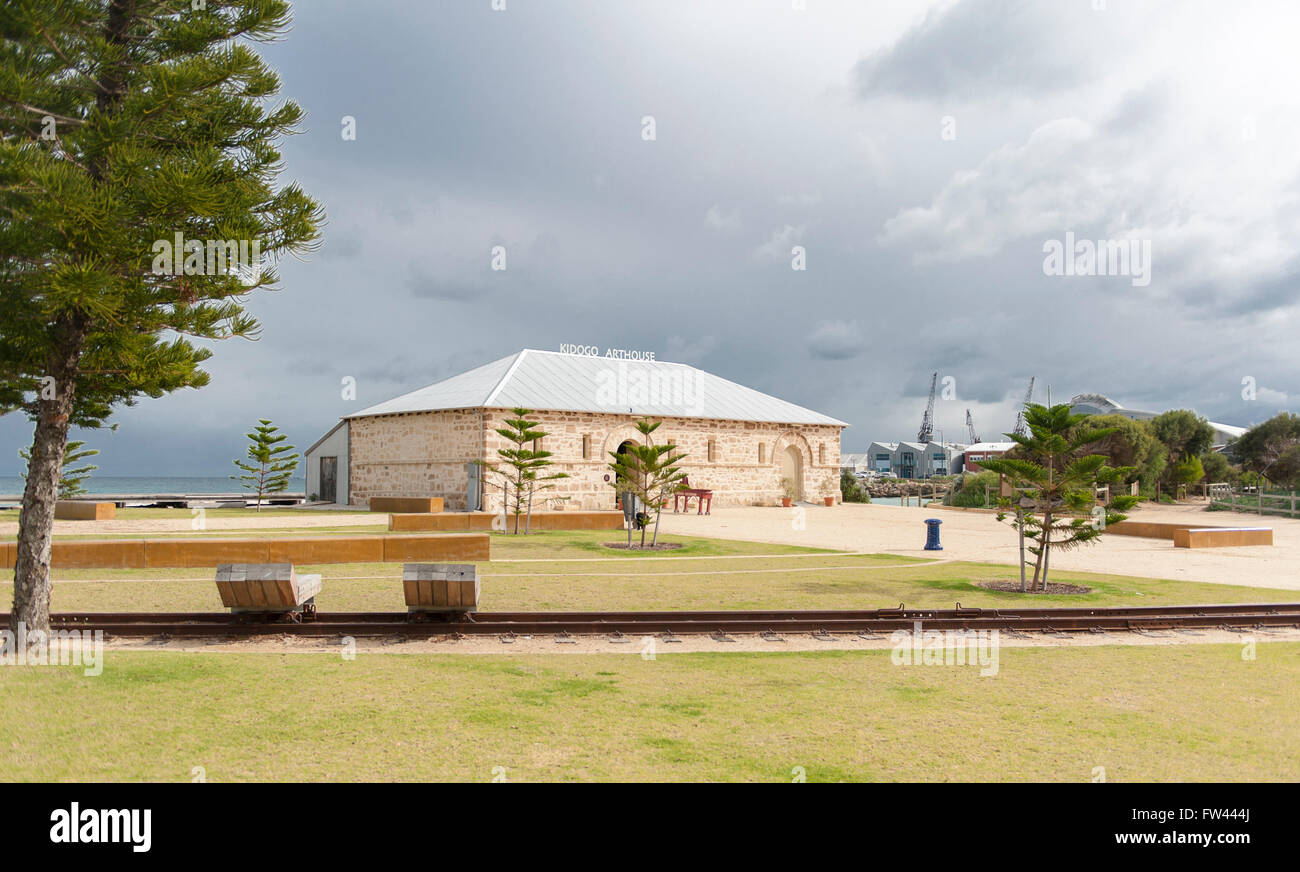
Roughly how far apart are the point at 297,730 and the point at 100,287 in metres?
4.68

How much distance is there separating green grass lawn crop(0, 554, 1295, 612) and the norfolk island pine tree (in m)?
3.45

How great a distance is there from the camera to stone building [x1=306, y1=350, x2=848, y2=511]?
30188mm

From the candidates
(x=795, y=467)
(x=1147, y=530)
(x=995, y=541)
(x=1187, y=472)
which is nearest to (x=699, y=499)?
(x=795, y=467)

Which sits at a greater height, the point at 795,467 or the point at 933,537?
the point at 795,467

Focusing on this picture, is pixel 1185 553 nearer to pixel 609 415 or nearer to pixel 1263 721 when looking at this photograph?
pixel 1263 721

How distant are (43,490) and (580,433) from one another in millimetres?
24215

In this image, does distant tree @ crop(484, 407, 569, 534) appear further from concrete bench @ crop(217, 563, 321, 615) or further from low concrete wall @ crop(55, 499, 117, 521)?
concrete bench @ crop(217, 563, 321, 615)

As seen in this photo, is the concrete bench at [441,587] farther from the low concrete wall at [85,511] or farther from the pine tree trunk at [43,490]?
the low concrete wall at [85,511]

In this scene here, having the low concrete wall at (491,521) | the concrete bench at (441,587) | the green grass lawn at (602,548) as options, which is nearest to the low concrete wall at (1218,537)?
the green grass lawn at (602,548)

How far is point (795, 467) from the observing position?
128 ft

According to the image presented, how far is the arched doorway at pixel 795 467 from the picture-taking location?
3862cm

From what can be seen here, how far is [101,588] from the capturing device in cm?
1172

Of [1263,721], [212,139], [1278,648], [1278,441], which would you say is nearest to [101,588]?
[212,139]

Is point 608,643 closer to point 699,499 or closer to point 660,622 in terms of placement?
point 660,622
